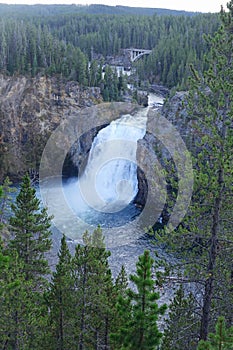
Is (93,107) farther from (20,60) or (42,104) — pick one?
(20,60)

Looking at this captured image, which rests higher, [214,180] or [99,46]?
[99,46]

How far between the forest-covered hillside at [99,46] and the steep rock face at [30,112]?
271 cm

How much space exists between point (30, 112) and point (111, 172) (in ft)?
53.9

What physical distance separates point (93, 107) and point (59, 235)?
26.2 m

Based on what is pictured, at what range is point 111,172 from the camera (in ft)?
137

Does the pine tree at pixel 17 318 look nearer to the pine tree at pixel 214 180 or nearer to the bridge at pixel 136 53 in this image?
the pine tree at pixel 214 180

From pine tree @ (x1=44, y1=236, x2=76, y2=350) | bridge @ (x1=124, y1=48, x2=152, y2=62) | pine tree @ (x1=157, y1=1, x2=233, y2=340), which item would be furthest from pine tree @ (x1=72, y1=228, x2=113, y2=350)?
bridge @ (x1=124, y1=48, x2=152, y2=62)

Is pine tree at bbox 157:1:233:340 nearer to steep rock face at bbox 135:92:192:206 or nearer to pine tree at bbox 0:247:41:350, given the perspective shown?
pine tree at bbox 0:247:41:350

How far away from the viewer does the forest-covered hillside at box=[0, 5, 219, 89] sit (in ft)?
187

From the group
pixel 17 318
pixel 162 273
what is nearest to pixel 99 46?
pixel 17 318

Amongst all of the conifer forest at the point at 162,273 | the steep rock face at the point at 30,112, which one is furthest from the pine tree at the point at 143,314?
the steep rock face at the point at 30,112

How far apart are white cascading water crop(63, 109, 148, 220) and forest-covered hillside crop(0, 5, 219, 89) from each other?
8855 millimetres

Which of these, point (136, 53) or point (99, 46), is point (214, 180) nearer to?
point (99, 46)

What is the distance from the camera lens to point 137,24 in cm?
10619
